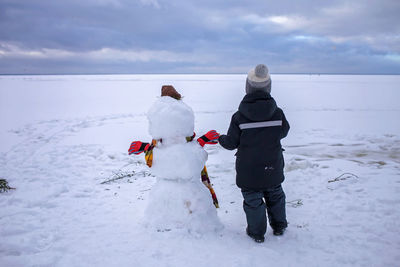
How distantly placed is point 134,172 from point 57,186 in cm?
128

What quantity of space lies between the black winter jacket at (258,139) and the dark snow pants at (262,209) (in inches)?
4.6

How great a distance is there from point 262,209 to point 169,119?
1307 millimetres

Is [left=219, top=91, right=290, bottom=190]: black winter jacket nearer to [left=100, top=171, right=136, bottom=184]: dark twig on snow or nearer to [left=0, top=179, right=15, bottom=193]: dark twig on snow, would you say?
[left=100, top=171, right=136, bottom=184]: dark twig on snow

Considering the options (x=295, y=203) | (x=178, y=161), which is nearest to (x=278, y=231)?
(x=295, y=203)

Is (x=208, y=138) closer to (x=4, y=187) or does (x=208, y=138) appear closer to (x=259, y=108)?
(x=259, y=108)

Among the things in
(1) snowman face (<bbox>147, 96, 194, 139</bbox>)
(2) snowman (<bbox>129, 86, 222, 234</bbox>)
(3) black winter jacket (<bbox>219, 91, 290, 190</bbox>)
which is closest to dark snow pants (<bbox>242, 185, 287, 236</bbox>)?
(3) black winter jacket (<bbox>219, 91, 290, 190</bbox>)

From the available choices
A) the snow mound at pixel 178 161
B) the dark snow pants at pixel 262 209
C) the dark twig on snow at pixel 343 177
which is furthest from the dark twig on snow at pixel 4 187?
the dark twig on snow at pixel 343 177

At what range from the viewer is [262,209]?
2.80 m

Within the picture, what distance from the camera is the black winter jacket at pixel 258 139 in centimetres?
266

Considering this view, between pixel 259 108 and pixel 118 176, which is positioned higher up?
pixel 259 108

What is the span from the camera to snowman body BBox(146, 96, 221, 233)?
2.89 meters

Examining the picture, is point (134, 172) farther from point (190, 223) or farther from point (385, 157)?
point (385, 157)

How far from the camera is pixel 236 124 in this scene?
2.73 m

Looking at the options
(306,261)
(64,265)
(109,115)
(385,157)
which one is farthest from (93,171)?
(109,115)
